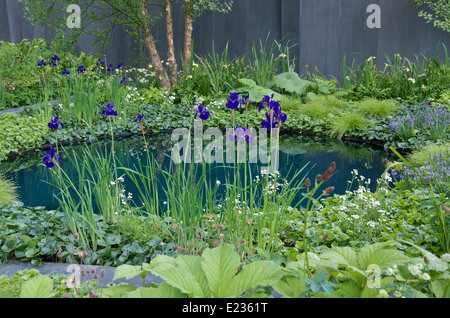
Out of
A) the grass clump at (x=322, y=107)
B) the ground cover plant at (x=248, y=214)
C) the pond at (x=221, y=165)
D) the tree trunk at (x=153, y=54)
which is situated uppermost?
the tree trunk at (x=153, y=54)

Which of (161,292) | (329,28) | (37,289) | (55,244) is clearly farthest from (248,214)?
(329,28)

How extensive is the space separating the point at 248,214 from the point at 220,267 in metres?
1.00

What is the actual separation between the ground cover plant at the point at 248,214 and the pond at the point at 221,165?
0.51ft

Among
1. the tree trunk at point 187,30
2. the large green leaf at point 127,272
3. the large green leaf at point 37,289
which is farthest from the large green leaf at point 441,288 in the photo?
the tree trunk at point 187,30

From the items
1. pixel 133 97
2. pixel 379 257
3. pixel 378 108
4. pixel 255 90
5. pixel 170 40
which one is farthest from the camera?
pixel 170 40

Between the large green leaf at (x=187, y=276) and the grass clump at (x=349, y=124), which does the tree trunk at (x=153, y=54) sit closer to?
the grass clump at (x=349, y=124)

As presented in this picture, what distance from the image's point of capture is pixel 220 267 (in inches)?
46.3

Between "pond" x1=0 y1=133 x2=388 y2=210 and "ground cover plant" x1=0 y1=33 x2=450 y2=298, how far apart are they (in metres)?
0.15

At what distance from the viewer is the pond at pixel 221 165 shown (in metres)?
3.60

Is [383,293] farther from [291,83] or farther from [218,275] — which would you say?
[291,83]

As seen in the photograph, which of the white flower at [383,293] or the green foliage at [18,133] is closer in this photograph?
the white flower at [383,293]

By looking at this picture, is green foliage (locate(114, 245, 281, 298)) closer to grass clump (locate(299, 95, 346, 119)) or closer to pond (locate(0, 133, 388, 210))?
pond (locate(0, 133, 388, 210))
